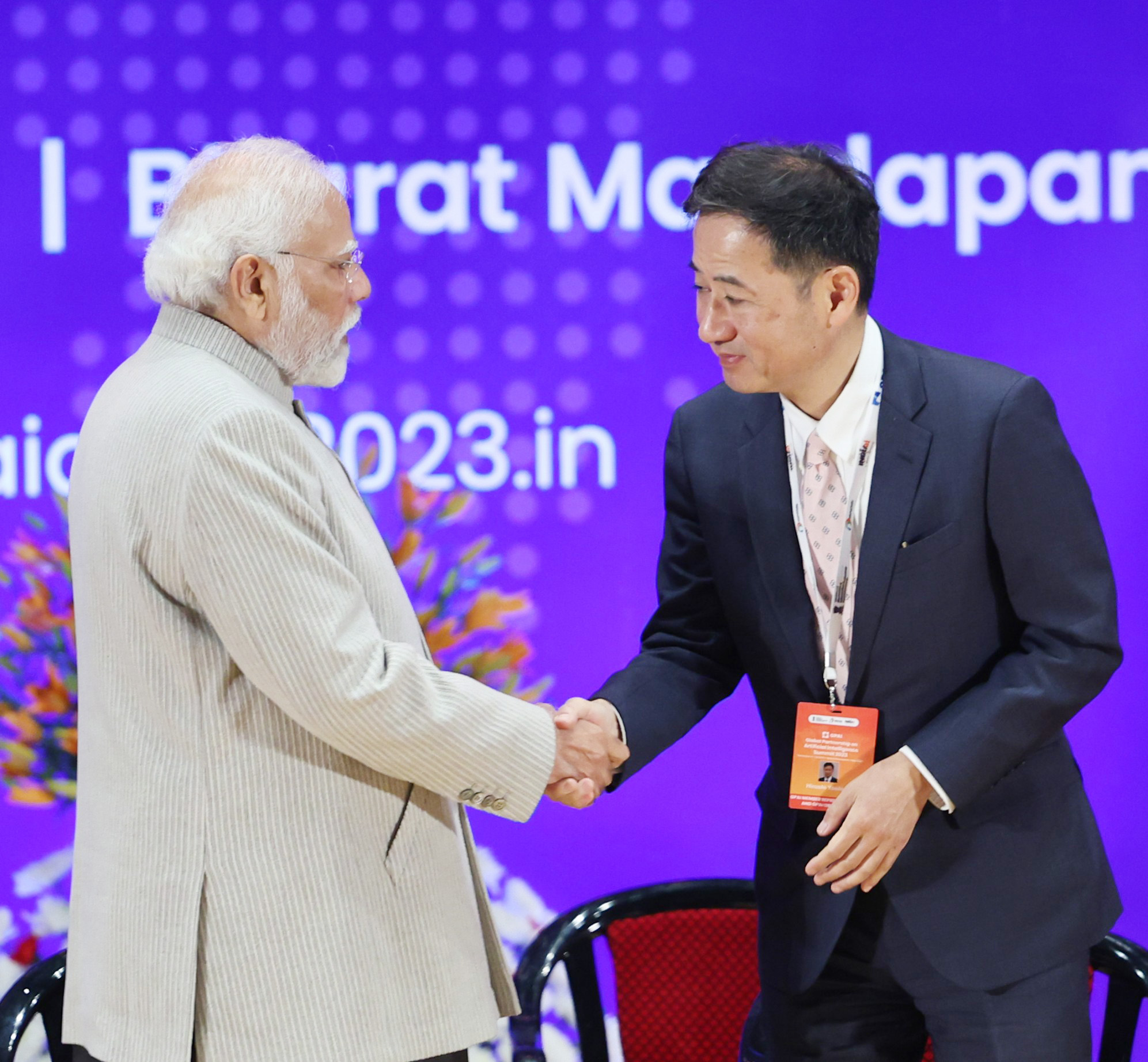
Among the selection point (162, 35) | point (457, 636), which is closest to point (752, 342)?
point (457, 636)

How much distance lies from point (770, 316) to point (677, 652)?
622 mm

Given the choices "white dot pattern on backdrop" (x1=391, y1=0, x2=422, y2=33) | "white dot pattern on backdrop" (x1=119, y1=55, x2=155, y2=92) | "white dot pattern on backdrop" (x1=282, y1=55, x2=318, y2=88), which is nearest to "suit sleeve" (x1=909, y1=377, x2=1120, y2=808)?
"white dot pattern on backdrop" (x1=391, y1=0, x2=422, y2=33)

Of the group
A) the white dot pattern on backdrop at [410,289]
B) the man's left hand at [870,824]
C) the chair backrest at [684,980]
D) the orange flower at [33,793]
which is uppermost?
the white dot pattern on backdrop at [410,289]

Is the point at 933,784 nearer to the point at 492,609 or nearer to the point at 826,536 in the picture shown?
the point at 826,536

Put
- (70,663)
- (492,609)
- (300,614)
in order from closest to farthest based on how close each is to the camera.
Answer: (300,614) < (70,663) < (492,609)

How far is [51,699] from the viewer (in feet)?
8.56

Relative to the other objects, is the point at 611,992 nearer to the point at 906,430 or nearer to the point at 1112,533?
the point at 1112,533

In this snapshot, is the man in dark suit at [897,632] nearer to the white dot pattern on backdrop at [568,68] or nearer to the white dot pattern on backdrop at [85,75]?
the white dot pattern on backdrop at [568,68]

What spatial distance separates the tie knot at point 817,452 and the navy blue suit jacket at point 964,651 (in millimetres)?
47

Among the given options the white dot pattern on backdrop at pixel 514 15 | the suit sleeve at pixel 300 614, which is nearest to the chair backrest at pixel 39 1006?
the suit sleeve at pixel 300 614

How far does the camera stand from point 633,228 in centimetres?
322

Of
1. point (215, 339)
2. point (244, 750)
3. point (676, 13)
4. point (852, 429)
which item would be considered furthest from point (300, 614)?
point (676, 13)

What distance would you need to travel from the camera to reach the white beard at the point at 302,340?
1882 mm

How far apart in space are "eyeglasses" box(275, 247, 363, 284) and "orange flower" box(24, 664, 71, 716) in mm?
1133
